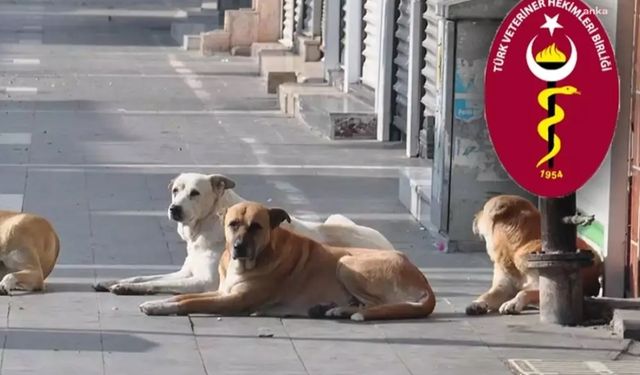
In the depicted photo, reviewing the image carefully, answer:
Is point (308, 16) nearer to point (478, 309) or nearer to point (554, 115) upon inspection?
point (478, 309)

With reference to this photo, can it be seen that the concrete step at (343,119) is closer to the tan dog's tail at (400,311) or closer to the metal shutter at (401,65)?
the metal shutter at (401,65)

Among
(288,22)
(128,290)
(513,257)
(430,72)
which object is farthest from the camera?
(288,22)

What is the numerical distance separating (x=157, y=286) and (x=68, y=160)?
6.44 m

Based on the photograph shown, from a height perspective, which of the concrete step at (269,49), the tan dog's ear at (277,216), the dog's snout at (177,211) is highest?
the concrete step at (269,49)

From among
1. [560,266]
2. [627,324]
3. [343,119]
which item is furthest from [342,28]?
[627,324]

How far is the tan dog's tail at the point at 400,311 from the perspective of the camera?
9.63m

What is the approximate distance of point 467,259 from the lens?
1198 centimetres

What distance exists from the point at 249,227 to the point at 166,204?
4.57m

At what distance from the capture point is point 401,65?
18281 mm

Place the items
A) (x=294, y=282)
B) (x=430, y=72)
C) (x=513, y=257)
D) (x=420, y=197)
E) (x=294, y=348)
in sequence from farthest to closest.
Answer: (x=430, y=72), (x=420, y=197), (x=513, y=257), (x=294, y=282), (x=294, y=348)

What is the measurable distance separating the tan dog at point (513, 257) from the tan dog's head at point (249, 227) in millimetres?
1260

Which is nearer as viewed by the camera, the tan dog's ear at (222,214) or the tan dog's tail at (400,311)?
the tan dog's tail at (400,311)

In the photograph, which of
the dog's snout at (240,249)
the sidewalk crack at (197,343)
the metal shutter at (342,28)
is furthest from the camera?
the metal shutter at (342,28)

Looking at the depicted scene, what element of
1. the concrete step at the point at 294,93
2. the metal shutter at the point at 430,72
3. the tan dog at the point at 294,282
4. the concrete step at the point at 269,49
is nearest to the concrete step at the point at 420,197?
the metal shutter at the point at 430,72
